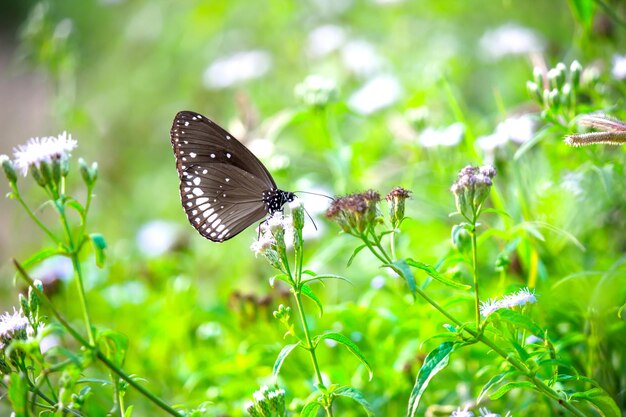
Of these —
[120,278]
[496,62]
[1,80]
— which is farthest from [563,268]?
[1,80]

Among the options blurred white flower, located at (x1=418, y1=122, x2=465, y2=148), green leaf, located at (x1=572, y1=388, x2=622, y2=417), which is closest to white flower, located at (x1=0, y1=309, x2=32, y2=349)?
green leaf, located at (x1=572, y1=388, x2=622, y2=417)

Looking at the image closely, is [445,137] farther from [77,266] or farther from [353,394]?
[77,266]

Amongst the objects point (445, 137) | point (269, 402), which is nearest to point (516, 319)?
point (269, 402)

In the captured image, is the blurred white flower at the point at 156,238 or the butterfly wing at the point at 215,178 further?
the blurred white flower at the point at 156,238

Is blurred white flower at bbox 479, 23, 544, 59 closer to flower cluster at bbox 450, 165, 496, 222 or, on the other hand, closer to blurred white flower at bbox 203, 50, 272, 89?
blurred white flower at bbox 203, 50, 272, 89

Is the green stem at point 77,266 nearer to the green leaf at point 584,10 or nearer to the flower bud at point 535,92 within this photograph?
the flower bud at point 535,92

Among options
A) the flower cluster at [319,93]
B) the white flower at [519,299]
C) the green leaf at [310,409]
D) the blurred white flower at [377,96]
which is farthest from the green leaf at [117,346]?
the blurred white flower at [377,96]

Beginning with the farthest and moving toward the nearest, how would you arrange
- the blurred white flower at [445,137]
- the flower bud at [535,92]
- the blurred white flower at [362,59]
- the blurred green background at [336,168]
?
1. the blurred white flower at [362,59]
2. the blurred white flower at [445,137]
3. the blurred green background at [336,168]
4. the flower bud at [535,92]
